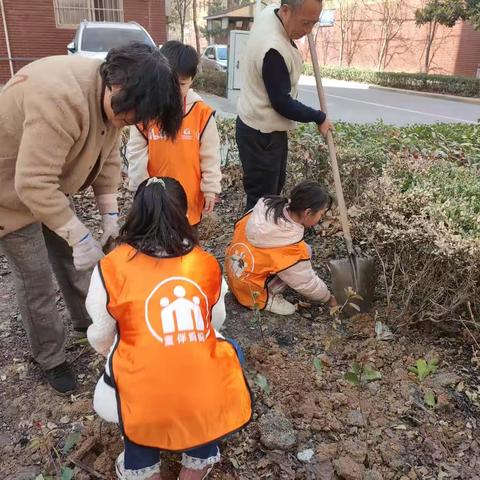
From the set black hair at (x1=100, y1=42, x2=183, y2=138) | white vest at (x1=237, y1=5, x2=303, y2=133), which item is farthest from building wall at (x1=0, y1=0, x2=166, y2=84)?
black hair at (x1=100, y1=42, x2=183, y2=138)

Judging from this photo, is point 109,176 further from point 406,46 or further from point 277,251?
point 406,46

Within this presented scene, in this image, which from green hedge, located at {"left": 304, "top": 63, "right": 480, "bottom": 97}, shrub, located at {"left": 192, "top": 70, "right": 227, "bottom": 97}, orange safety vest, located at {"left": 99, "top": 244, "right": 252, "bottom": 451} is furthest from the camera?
green hedge, located at {"left": 304, "top": 63, "right": 480, "bottom": 97}

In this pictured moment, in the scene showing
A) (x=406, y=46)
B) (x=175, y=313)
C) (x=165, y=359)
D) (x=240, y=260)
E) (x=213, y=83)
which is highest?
(x=406, y=46)

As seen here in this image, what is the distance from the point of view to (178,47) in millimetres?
2408

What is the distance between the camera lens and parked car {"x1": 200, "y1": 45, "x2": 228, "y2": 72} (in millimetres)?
17125

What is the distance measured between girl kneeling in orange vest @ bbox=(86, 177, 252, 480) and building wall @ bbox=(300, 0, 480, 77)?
21459 millimetres

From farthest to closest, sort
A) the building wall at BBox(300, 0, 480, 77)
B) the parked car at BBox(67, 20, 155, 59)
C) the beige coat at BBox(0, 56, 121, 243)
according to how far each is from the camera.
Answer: the building wall at BBox(300, 0, 480, 77)
the parked car at BBox(67, 20, 155, 59)
the beige coat at BBox(0, 56, 121, 243)

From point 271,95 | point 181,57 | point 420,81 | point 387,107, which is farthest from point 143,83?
point 420,81

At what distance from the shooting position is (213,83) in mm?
14352

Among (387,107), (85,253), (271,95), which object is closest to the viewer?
(85,253)

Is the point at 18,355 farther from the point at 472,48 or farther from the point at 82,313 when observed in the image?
the point at 472,48

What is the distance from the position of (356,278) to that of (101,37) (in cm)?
1020

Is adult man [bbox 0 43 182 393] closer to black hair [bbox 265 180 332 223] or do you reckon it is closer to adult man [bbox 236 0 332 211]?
black hair [bbox 265 180 332 223]

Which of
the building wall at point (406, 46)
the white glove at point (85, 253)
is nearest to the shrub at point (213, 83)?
the building wall at point (406, 46)
